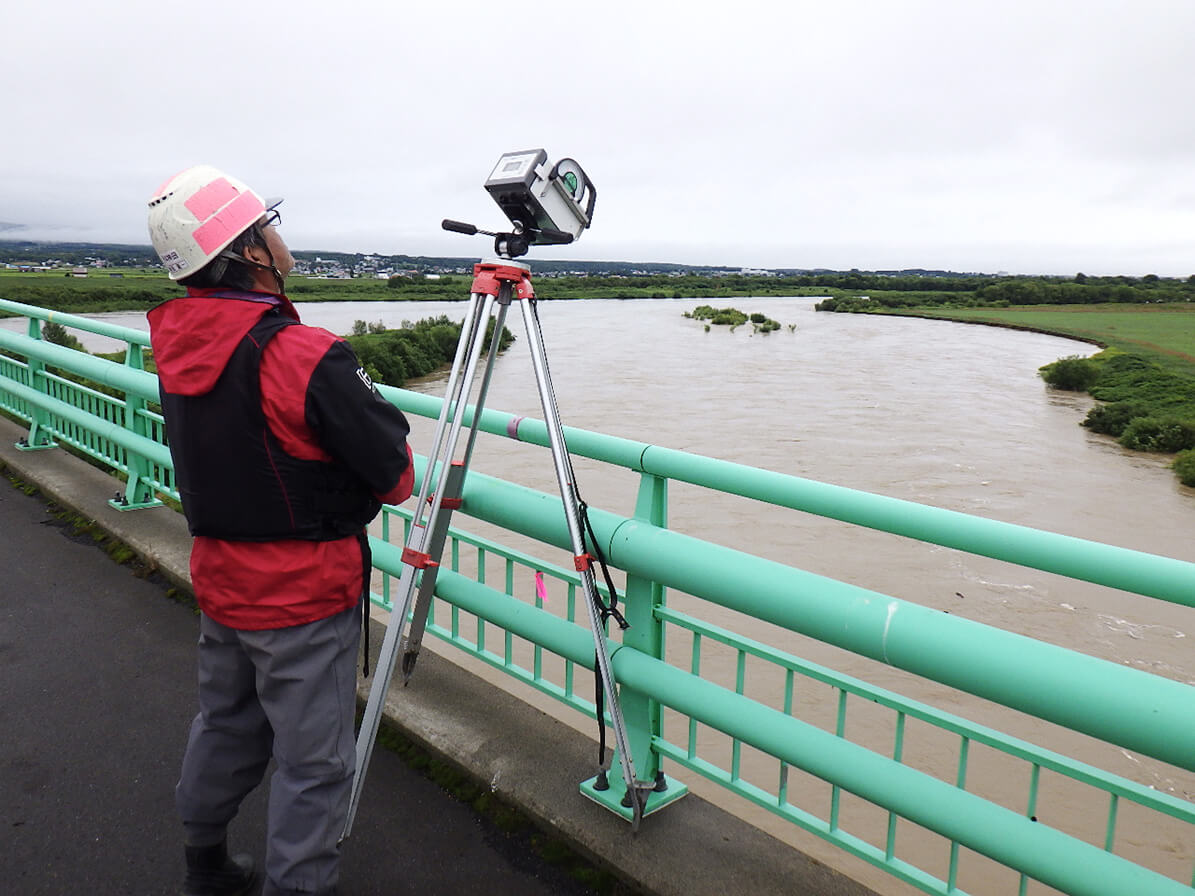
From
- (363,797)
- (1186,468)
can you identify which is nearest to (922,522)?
(363,797)

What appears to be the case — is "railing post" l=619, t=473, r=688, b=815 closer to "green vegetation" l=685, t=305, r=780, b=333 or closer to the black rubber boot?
the black rubber boot

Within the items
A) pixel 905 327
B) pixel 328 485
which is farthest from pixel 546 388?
pixel 905 327

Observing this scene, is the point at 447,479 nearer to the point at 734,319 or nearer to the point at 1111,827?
the point at 1111,827

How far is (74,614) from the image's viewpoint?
395 cm

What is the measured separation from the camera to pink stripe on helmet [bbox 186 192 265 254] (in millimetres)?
1773

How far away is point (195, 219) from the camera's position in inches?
69.6

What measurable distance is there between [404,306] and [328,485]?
200 feet

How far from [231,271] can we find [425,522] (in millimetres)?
803

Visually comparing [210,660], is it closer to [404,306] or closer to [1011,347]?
[1011,347]

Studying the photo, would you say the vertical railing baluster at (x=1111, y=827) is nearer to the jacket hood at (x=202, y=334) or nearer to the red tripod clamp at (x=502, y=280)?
the red tripod clamp at (x=502, y=280)

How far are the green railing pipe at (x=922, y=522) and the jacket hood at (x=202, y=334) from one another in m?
0.95

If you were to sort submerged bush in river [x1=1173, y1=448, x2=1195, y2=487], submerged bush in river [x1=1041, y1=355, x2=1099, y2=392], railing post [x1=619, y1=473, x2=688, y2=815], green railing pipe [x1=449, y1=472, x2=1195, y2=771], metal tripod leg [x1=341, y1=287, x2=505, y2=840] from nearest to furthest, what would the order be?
green railing pipe [x1=449, y1=472, x2=1195, y2=771] < metal tripod leg [x1=341, y1=287, x2=505, y2=840] < railing post [x1=619, y1=473, x2=688, y2=815] < submerged bush in river [x1=1173, y1=448, x2=1195, y2=487] < submerged bush in river [x1=1041, y1=355, x2=1099, y2=392]

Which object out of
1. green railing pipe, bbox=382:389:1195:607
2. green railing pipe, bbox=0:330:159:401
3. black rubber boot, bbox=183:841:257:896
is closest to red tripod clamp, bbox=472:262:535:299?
green railing pipe, bbox=382:389:1195:607

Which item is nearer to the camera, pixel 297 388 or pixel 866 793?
pixel 297 388
